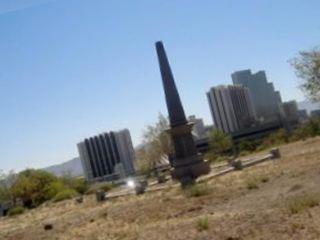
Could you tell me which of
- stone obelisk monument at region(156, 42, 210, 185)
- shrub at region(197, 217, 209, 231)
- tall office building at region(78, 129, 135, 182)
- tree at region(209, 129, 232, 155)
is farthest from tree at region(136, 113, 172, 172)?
tall office building at region(78, 129, 135, 182)

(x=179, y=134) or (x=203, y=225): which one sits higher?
(x=179, y=134)

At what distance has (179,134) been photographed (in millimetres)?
38125

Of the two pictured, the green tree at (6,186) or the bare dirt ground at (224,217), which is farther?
the green tree at (6,186)

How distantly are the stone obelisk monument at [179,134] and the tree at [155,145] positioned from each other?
37.8 m

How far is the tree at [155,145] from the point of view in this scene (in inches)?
3057

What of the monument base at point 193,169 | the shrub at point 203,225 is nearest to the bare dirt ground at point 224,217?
the shrub at point 203,225

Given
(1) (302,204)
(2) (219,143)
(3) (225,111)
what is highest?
(3) (225,111)

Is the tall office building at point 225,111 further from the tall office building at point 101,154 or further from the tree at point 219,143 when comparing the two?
the tree at point 219,143

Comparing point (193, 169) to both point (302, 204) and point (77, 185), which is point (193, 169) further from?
point (77, 185)

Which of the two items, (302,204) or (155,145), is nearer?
(302,204)

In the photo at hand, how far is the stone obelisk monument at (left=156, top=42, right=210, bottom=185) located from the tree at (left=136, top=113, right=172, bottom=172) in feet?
124

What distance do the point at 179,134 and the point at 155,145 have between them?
41.6 metres

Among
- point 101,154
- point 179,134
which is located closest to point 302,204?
point 179,134

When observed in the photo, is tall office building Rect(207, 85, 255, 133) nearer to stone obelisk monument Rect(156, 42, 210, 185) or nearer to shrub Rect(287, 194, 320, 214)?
stone obelisk monument Rect(156, 42, 210, 185)
